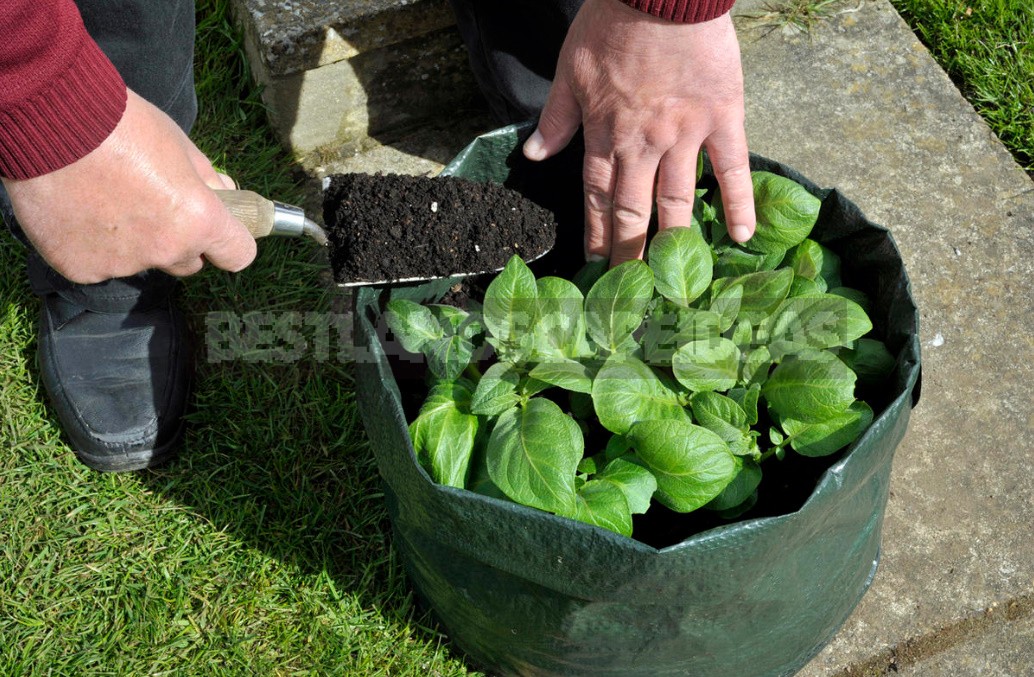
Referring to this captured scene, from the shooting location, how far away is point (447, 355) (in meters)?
1.18

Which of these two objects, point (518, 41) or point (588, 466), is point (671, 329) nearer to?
point (588, 466)

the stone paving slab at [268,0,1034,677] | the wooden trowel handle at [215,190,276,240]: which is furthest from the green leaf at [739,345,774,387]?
the wooden trowel handle at [215,190,276,240]

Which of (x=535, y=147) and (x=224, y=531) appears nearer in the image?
(x=535, y=147)

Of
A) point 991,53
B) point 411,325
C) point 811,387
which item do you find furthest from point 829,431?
point 991,53

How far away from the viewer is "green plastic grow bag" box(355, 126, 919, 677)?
1.03 metres

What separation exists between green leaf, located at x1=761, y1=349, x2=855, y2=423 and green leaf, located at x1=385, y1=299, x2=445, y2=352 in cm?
43

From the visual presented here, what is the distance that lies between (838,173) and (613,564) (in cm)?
124

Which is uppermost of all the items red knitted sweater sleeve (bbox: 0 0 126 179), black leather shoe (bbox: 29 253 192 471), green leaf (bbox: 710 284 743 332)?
red knitted sweater sleeve (bbox: 0 0 126 179)

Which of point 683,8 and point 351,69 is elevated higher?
point 683,8

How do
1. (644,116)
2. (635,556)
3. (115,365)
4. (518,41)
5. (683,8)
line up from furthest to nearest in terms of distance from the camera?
(115,365) → (518,41) → (644,116) → (683,8) → (635,556)

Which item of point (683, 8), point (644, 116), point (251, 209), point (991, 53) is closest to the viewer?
point (683, 8)

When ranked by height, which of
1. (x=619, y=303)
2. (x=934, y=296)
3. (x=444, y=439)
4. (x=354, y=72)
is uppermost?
(x=619, y=303)

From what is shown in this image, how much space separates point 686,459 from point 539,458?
0.55 ft

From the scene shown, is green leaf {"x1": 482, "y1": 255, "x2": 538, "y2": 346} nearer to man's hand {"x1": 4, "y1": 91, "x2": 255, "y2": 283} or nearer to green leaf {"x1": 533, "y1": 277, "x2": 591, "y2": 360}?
green leaf {"x1": 533, "y1": 277, "x2": 591, "y2": 360}
